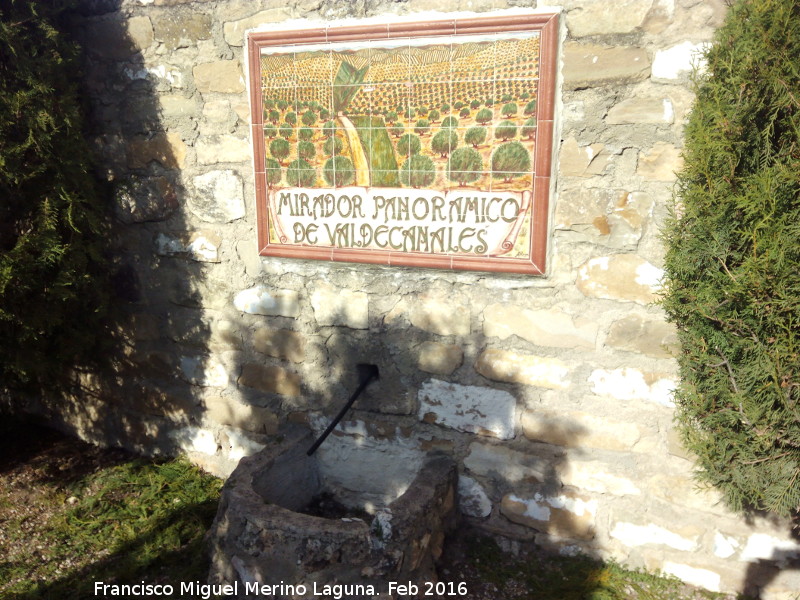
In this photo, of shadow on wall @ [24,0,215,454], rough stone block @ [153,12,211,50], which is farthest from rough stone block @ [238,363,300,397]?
rough stone block @ [153,12,211,50]

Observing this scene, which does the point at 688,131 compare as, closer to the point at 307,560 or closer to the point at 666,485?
the point at 666,485

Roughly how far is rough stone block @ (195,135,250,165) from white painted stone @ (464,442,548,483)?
1615 millimetres

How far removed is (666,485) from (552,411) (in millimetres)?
487

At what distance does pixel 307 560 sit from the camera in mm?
2074

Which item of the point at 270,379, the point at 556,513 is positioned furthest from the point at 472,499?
the point at 270,379

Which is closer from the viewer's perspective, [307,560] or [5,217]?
[307,560]

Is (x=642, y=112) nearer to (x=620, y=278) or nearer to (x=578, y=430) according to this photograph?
(x=620, y=278)

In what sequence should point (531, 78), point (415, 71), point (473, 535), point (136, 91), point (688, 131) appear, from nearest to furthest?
1. point (688, 131)
2. point (531, 78)
3. point (415, 71)
4. point (473, 535)
5. point (136, 91)

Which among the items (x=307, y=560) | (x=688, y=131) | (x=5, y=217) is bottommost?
(x=307, y=560)

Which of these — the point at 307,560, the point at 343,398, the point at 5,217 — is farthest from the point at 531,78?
the point at 5,217

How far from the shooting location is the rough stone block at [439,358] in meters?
2.56

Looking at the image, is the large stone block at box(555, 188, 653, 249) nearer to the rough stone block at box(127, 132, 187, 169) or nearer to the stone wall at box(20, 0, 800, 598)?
the stone wall at box(20, 0, 800, 598)

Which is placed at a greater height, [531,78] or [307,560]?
[531,78]

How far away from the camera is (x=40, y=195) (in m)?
2.72
